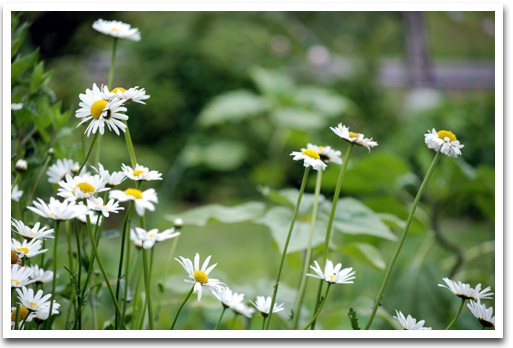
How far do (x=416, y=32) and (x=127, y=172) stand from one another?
6.70 ft

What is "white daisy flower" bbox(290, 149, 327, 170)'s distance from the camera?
47 centimetres

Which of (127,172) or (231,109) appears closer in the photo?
(127,172)

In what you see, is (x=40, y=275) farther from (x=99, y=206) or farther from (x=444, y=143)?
(x=444, y=143)

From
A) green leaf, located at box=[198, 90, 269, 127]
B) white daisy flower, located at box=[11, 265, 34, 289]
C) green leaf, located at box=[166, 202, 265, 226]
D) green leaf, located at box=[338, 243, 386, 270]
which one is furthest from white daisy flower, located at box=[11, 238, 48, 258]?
green leaf, located at box=[198, 90, 269, 127]

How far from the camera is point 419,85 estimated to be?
251 centimetres

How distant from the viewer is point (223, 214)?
74 cm

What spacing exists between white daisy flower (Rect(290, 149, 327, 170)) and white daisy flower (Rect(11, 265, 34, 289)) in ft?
0.98

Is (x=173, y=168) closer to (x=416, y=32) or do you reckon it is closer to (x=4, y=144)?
(x=416, y=32)

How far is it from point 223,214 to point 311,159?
0.29m

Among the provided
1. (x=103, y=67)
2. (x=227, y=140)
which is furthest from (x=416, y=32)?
(x=103, y=67)

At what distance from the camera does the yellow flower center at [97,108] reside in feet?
1.52

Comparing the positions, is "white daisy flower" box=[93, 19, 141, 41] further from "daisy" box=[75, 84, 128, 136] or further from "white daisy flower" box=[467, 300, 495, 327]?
"white daisy flower" box=[467, 300, 495, 327]

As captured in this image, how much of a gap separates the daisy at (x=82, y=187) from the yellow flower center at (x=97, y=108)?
58 millimetres

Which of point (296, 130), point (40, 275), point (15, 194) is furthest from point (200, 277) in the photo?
point (296, 130)
